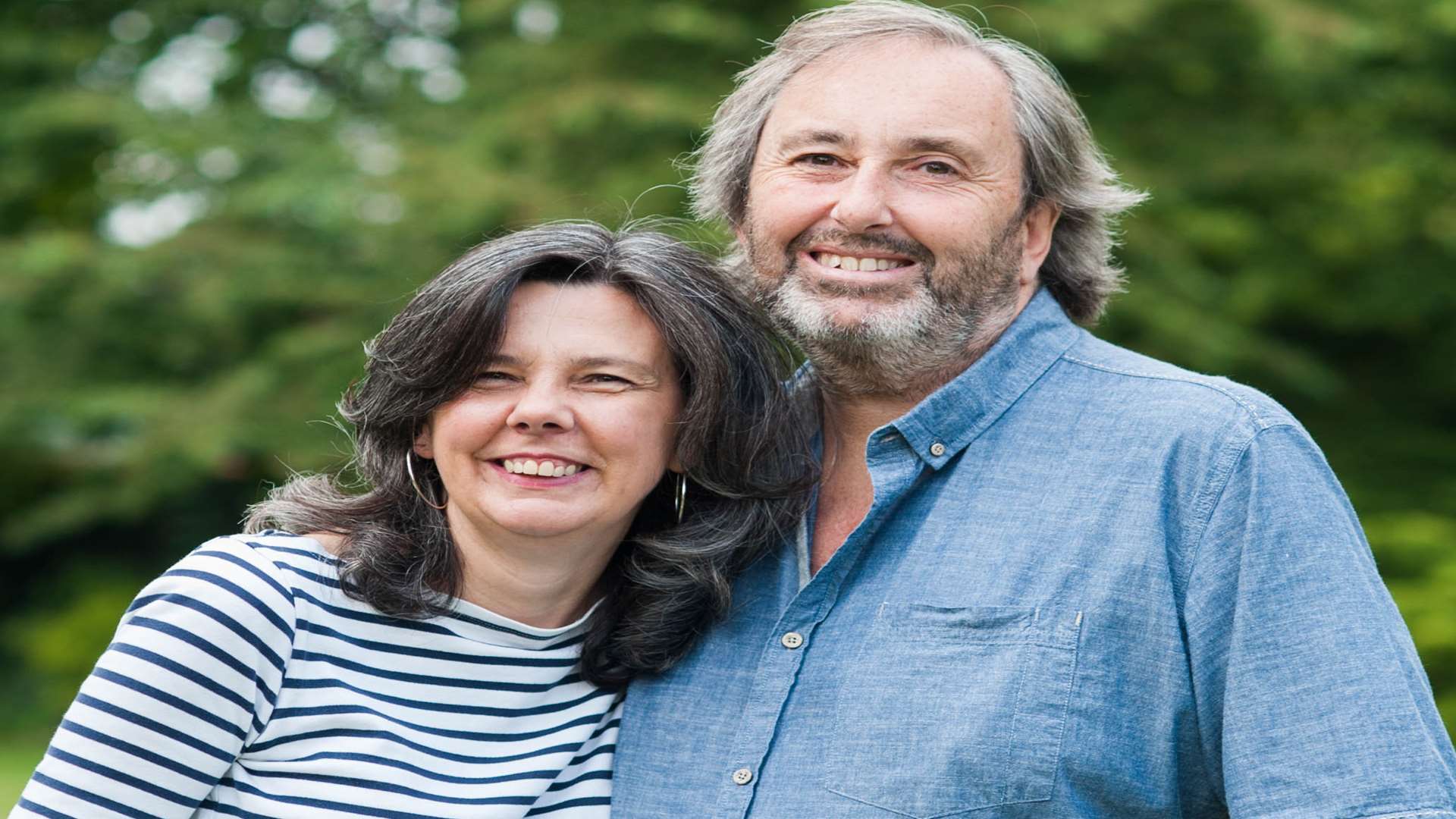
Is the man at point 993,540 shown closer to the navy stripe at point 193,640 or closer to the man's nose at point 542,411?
the man's nose at point 542,411

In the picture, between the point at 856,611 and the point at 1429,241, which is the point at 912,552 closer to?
the point at 856,611

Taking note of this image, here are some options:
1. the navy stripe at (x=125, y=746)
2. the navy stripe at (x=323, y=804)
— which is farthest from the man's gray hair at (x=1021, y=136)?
the navy stripe at (x=125, y=746)

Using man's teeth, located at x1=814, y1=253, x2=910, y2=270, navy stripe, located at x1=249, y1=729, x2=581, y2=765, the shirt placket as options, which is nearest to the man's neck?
the shirt placket

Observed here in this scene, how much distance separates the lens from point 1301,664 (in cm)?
188

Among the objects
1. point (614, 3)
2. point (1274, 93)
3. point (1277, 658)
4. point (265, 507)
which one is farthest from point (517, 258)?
point (1274, 93)

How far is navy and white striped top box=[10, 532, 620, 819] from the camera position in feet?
6.81

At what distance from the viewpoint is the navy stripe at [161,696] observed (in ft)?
6.81

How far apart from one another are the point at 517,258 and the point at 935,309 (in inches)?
Result: 26.8

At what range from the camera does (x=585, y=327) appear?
234cm

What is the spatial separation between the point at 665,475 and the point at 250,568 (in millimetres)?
729

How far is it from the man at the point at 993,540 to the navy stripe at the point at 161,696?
637mm

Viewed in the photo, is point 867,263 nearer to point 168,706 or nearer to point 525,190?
point 168,706

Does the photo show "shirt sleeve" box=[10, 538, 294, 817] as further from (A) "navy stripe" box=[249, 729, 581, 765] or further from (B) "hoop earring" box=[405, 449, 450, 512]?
(B) "hoop earring" box=[405, 449, 450, 512]

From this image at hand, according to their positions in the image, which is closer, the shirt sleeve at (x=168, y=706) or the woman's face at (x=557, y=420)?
the shirt sleeve at (x=168, y=706)
